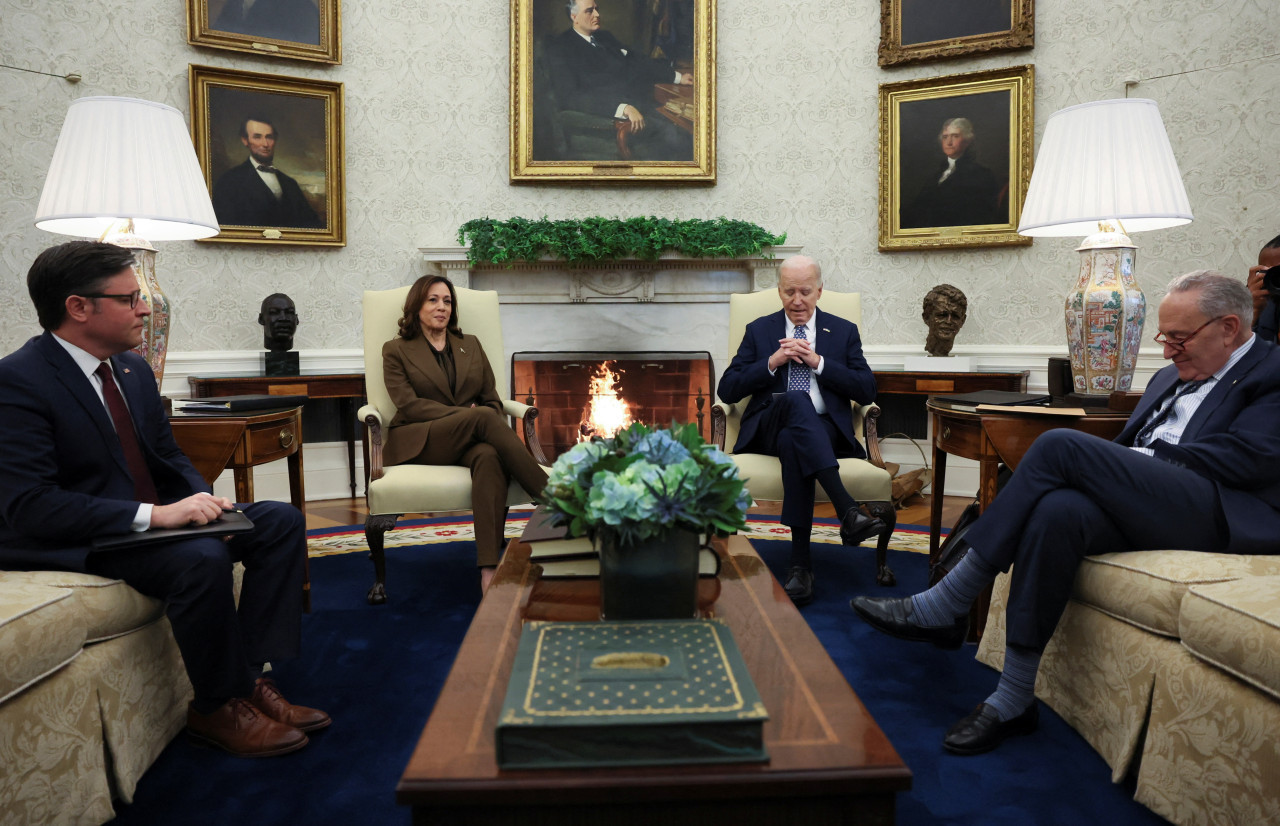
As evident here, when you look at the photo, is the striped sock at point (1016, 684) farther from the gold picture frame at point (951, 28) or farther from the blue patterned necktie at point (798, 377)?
the gold picture frame at point (951, 28)

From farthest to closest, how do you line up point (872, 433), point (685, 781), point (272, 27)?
point (272, 27) → point (872, 433) → point (685, 781)

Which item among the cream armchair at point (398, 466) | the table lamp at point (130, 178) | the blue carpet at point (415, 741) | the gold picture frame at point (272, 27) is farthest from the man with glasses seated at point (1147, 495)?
the gold picture frame at point (272, 27)

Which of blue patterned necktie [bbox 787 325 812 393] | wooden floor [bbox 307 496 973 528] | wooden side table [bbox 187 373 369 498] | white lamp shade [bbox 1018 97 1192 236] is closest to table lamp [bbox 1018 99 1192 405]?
white lamp shade [bbox 1018 97 1192 236]

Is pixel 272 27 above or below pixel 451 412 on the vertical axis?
above

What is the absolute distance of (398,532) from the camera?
4230 millimetres

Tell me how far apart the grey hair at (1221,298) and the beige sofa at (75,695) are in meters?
2.64

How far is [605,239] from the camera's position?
500 centimetres

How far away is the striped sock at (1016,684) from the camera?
1.99 metres

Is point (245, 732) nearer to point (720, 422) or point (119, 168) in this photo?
point (119, 168)

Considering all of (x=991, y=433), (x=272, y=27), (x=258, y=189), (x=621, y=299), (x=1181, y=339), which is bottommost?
(x=991, y=433)

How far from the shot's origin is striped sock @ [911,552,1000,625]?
211cm

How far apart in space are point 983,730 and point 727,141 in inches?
170

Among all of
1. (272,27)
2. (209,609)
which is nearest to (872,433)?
(209,609)

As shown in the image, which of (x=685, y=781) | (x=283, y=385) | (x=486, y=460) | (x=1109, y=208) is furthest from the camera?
(x=283, y=385)
